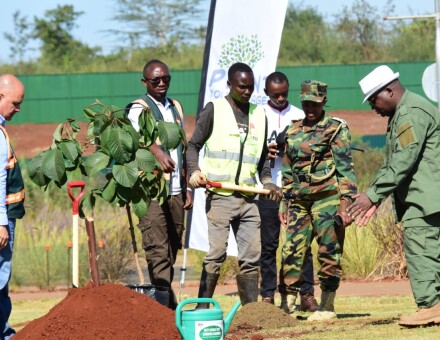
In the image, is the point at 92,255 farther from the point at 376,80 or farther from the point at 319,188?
the point at 319,188

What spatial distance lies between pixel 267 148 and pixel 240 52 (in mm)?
3322

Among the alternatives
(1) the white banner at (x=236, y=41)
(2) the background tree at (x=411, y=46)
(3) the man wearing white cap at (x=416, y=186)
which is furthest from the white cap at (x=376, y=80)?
(2) the background tree at (x=411, y=46)

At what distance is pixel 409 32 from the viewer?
5122 centimetres

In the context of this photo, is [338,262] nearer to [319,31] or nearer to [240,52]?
[240,52]

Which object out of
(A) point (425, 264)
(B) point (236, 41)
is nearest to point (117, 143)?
(A) point (425, 264)

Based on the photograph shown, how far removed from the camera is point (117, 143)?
8992 mm

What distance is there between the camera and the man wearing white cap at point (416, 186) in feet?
29.4

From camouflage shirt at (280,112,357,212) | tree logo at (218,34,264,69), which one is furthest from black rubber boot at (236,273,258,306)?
tree logo at (218,34,264,69)

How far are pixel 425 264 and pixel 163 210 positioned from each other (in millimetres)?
2825

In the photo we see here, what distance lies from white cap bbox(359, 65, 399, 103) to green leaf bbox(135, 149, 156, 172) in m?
1.71

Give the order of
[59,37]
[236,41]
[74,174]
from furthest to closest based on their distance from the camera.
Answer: [59,37]
[236,41]
[74,174]

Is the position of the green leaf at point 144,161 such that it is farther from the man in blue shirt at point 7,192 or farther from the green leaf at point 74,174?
the man in blue shirt at point 7,192

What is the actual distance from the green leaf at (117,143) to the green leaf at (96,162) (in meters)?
0.06

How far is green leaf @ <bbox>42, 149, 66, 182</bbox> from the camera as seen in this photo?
9.06m
